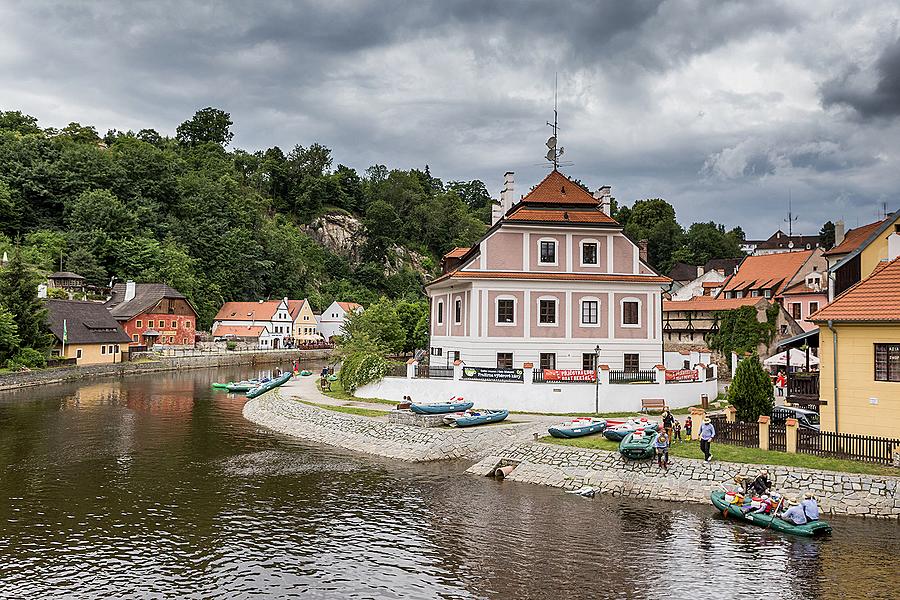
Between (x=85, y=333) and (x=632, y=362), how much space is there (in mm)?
56249

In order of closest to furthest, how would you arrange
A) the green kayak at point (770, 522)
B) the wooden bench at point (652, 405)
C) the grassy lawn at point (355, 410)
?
the green kayak at point (770, 522) → the wooden bench at point (652, 405) → the grassy lawn at point (355, 410)

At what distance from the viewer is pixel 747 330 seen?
60281mm

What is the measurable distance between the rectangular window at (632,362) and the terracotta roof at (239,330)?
7489cm

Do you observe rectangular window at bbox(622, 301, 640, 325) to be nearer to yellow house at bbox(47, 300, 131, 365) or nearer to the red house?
yellow house at bbox(47, 300, 131, 365)

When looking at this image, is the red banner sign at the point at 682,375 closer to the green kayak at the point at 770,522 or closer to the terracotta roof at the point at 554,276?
the terracotta roof at the point at 554,276

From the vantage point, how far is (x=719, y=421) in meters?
26.8

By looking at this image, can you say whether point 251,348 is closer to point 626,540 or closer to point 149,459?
point 149,459

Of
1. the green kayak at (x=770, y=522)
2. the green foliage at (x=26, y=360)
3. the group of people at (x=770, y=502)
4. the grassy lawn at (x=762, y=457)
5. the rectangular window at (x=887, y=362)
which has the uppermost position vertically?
the rectangular window at (x=887, y=362)

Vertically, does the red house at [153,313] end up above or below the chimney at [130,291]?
below

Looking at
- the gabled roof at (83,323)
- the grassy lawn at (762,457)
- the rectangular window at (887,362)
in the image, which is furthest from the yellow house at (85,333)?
the rectangular window at (887,362)

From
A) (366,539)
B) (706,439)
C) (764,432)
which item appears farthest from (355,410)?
(764,432)

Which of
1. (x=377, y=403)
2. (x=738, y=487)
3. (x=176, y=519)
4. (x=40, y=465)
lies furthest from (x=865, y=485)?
(x=40, y=465)

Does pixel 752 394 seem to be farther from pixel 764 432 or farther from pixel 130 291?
pixel 130 291

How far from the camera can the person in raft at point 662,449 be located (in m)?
24.3
